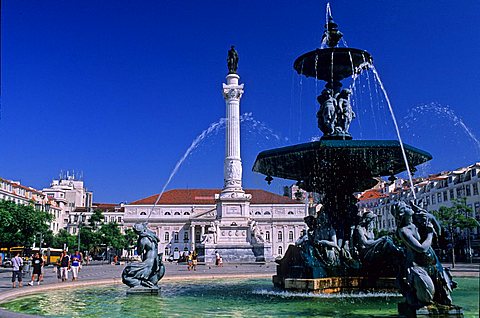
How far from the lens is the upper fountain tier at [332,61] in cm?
1490

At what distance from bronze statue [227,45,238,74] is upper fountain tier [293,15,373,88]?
171 feet

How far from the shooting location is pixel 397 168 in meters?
16.2

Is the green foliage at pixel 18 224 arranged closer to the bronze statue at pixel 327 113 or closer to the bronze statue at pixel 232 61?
the bronze statue at pixel 232 61

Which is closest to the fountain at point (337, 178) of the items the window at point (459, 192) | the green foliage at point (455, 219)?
the green foliage at point (455, 219)

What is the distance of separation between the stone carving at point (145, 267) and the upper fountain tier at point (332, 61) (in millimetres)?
6879

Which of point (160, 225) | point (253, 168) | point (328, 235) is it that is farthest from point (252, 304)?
point (160, 225)

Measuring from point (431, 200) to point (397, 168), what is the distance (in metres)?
Result: 64.3

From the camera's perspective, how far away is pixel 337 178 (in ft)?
48.9

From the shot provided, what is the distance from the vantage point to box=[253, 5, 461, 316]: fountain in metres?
13.1

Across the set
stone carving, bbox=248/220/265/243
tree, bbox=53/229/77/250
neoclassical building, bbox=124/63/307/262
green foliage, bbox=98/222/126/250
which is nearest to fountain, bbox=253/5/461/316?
stone carving, bbox=248/220/265/243

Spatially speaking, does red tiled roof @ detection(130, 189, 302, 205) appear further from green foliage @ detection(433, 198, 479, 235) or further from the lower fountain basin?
the lower fountain basin

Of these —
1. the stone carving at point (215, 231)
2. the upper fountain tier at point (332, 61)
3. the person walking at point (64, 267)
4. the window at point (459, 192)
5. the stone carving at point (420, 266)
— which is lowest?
the person walking at point (64, 267)

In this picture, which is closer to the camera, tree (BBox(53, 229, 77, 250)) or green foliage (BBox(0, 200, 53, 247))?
green foliage (BBox(0, 200, 53, 247))

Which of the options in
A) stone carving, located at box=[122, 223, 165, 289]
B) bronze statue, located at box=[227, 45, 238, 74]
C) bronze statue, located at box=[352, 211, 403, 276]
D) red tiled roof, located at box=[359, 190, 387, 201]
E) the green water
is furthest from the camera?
red tiled roof, located at box=[359, 190, 387, 201]
